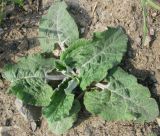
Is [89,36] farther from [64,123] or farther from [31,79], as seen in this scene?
[64,123]

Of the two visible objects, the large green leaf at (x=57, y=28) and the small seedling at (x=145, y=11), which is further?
the large green leaf at (x=57, y=28)

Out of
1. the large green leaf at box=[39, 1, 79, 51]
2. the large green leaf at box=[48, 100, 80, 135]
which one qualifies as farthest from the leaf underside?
the large green leaf at box=[39, 1, 79, 51]

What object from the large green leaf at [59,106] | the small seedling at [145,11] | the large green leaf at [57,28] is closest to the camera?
the small seedling at [145,11]

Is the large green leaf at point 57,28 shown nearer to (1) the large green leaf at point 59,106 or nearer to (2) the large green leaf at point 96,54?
(2) the large green leaf at point 96,54

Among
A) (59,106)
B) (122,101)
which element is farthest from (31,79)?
(122,101)

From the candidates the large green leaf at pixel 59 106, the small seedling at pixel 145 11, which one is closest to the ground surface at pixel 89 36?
the small seedling at pixel 145 11

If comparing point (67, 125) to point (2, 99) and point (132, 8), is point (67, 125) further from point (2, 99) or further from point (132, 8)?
point (132, 8)

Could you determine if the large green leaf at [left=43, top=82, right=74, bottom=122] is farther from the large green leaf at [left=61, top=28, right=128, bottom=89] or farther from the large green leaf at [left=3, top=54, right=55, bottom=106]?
the large green leaf at [left=61, top=28, right=128, bottom=89]
